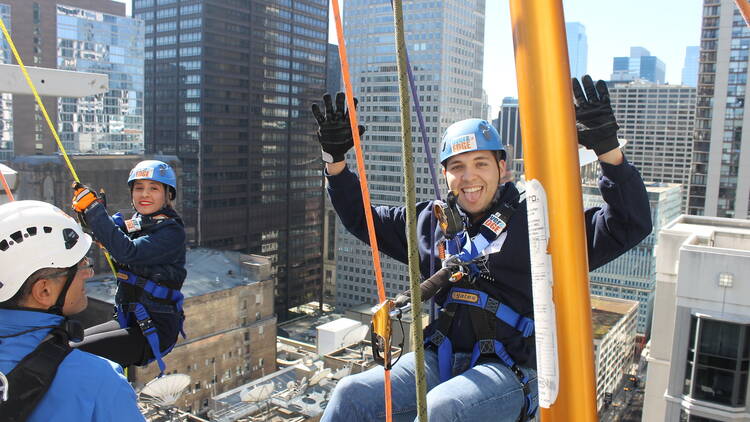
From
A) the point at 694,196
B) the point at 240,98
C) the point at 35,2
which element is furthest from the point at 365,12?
the point at 694,196

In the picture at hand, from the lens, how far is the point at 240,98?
217ft

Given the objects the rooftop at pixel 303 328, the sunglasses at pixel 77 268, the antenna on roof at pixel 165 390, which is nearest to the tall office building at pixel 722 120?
the rooftop at pixel 303 328

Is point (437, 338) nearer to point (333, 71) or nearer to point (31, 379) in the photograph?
point (31, 379)

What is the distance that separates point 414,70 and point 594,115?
60.3 m

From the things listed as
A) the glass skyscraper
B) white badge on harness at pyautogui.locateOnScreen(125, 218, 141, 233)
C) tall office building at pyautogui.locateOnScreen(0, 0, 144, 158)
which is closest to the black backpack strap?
white badge on harness at pyautogui.locateOnScreen(125, 218, 141, 233)

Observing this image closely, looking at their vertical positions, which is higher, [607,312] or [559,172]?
[559,172]

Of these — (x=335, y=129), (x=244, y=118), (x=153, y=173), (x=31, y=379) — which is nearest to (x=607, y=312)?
(x=244, y=118)

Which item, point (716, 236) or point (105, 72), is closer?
point (716, 236)

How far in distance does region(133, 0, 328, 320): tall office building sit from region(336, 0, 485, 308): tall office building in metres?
9.30

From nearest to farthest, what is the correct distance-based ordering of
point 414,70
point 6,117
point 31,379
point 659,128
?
point 31,379 → point 6,117 → point 414,70 → point 659,128

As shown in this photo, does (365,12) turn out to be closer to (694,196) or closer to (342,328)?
(694,196)

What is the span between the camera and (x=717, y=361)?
998 cm

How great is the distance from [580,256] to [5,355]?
193 cm

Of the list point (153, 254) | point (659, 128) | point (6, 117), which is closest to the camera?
point (153, 254)
